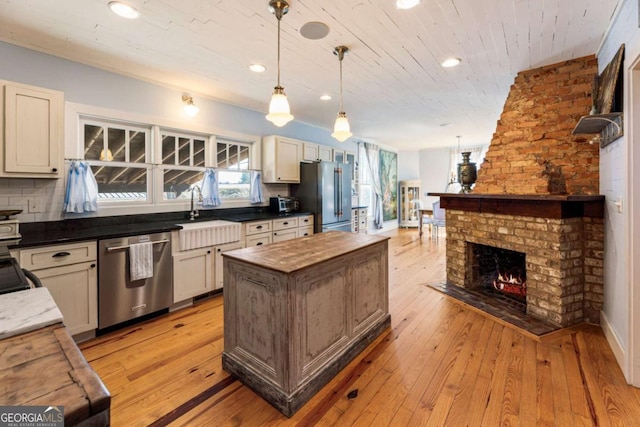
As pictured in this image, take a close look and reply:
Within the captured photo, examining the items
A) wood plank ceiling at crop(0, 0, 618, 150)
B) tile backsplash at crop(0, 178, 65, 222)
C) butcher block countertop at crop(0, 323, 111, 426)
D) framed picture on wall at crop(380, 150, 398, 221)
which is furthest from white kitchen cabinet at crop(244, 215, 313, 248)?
framed picture on wall at crop(380, 150, 398, 221)

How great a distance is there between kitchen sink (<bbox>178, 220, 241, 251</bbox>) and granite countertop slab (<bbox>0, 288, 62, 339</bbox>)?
2.10 m

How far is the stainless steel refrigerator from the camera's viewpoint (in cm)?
496

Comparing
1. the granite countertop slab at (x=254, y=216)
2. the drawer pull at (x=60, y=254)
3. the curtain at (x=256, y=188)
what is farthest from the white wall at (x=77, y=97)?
the granite countertop slab at (x=254, y=216)

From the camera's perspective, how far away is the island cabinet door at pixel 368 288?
234cm

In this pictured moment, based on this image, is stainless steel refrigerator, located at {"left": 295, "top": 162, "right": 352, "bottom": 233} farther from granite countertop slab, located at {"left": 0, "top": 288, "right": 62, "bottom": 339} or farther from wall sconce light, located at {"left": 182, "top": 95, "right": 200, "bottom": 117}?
granite countertop slab, located at {"left": 0, "top": 288, "right": 62, "bottom": 339}

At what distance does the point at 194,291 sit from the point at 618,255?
156 inches

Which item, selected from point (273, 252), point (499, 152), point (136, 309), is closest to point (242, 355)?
point (273, 252)

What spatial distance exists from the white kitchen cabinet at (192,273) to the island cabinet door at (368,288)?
1.97 metres

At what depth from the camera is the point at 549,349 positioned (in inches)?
94.6

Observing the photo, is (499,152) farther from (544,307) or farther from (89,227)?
(89,227)

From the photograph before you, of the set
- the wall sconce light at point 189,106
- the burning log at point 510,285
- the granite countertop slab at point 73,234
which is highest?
the wall sconce light at point 189,106

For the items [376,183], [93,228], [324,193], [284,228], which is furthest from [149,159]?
[376,183]

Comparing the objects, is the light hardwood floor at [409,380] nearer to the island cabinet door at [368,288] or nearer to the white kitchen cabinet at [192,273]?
the island cabinet door at [368,288]

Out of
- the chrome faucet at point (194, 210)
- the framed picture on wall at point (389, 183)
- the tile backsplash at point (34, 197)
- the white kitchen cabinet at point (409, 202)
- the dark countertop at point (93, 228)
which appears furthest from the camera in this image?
the white kitchen cabinet at point (409, 202)
